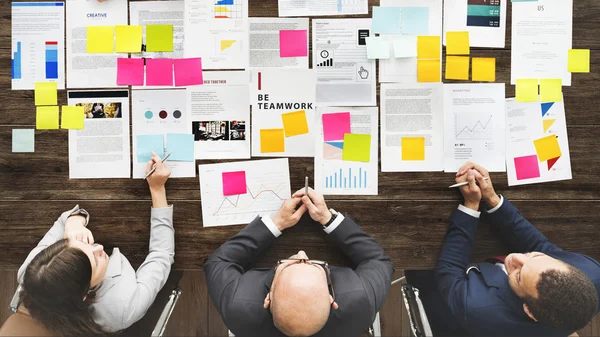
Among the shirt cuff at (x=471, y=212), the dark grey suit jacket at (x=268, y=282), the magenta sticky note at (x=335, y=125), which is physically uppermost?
the magenta sticky note at (x=335, y=125)

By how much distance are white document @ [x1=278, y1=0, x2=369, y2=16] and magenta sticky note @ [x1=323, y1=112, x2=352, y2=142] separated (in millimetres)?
386

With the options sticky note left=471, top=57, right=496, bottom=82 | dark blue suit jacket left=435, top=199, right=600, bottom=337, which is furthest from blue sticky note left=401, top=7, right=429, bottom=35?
dark blue suit jacket left=435, top=199, right=600, bottom=337

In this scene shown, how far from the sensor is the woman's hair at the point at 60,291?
1116 mm

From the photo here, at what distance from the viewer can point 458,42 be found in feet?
4.74

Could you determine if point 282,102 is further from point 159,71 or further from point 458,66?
point 458,66

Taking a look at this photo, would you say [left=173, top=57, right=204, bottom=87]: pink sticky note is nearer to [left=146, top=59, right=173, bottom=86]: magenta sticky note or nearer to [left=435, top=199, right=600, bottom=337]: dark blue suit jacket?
[left=146, top=59, right=173, bottom=86]: magenta sticky note

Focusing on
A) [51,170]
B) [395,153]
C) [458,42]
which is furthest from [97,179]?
[458,42]

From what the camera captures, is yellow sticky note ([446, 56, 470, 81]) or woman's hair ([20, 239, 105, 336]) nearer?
woman's hair ([20, 239, 105, 336])

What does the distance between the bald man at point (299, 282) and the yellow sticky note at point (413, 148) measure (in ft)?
1.13

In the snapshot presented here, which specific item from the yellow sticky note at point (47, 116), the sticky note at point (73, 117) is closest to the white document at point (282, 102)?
the sticky note at point (73, 117)

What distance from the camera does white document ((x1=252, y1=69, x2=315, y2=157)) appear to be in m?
Result: 1.45

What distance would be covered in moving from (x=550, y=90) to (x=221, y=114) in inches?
50.0

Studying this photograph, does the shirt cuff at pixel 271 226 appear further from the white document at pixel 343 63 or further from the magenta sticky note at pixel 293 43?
the magenta sticky note at pixel 293 43

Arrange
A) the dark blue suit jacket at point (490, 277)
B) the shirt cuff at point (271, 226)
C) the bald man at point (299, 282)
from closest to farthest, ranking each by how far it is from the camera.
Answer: the bald man at point (299, 282) < the dark blue suit jacket at point (490, 277) < the shirt cuff at point (271, 226)
